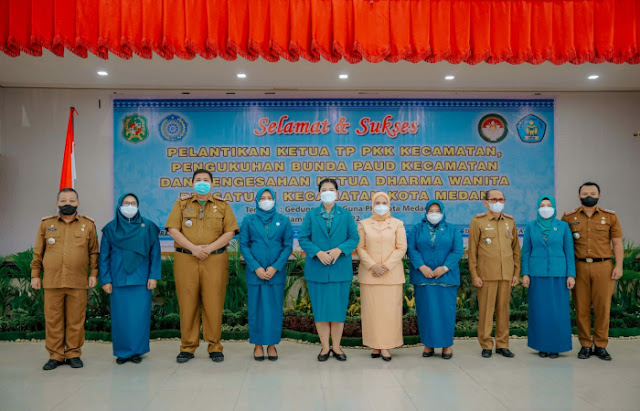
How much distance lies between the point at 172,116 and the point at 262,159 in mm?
1415

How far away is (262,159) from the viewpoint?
7.05m

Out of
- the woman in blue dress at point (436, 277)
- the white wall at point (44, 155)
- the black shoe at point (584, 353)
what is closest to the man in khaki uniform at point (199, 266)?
the woman in blue dress at point (436, 277)

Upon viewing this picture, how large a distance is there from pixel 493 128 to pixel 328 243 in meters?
4.18

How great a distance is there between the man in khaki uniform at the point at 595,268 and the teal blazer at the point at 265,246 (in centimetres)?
255

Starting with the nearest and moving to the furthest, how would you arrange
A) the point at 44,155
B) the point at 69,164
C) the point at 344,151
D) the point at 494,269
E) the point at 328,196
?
the point at 328,196 < the point at 494,269 < the point at 69,164 < the point at 44,155 < the point at 344,151

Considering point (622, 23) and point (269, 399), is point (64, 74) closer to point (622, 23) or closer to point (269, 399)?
point (269, 399)

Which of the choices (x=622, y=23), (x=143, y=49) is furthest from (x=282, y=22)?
(x=622, y=23)

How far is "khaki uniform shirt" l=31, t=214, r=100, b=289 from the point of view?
12.9 ft

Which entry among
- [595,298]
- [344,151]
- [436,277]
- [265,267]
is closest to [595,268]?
[595,298]

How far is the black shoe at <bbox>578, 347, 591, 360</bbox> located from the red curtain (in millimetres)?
2470

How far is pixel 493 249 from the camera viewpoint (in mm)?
4281

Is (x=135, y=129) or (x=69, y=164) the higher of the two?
(x=135, y=129)

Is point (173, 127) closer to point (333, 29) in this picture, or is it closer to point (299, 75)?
point (299, 75)

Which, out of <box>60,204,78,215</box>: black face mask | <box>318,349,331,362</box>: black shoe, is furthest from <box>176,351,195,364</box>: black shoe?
<box>60,204,78,215</box>: black face mask
